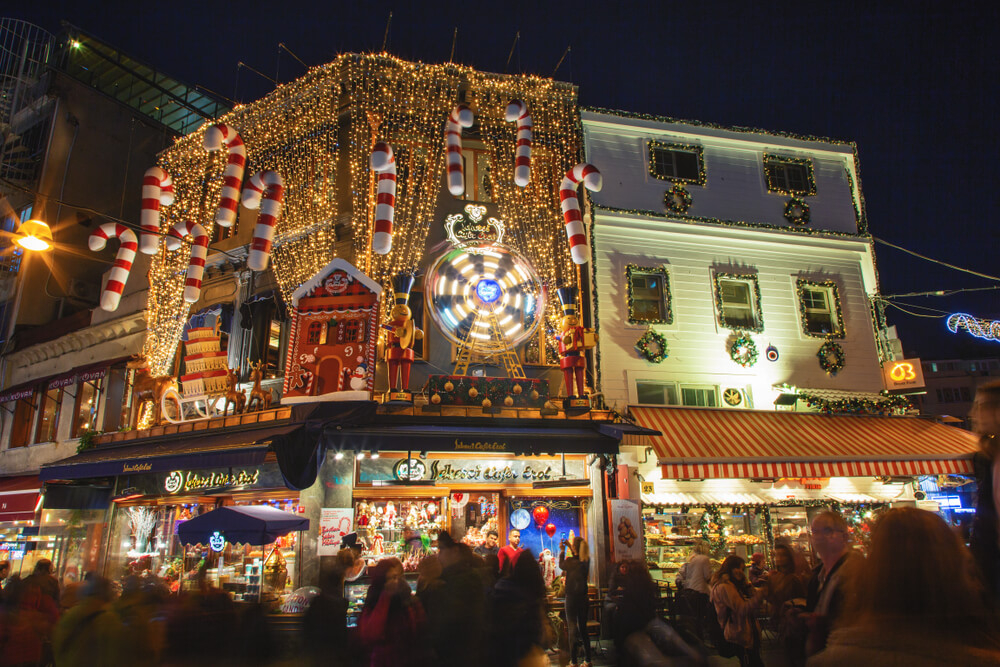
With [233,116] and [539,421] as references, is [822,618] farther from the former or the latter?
[233,116]

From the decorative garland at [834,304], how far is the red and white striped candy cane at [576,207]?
6870 mm

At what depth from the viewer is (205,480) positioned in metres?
13.9

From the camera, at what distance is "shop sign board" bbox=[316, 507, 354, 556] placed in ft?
38.9

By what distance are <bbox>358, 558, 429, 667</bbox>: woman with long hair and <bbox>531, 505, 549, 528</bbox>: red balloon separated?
7.99 m

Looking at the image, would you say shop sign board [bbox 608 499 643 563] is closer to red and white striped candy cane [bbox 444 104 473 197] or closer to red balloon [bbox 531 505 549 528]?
red balloon [bbox 531 505 549 528]

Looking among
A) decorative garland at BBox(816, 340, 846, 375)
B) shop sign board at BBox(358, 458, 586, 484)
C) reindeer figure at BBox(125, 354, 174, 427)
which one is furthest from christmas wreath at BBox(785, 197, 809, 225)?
reindeer figure at BBox(125, 354, 174, 427)

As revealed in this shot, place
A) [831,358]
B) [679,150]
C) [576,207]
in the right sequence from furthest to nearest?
[679,150], [831,358], [576,207]

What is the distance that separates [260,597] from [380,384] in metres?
4.66

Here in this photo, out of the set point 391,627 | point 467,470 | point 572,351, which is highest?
point 572,351

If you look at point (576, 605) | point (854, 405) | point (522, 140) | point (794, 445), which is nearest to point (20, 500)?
point (576, 605)

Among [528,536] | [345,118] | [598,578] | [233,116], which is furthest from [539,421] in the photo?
[233,116]

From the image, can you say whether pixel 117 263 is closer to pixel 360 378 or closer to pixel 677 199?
pixel 360 378

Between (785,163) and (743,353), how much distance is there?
19.9ft

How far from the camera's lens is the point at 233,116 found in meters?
16.9
